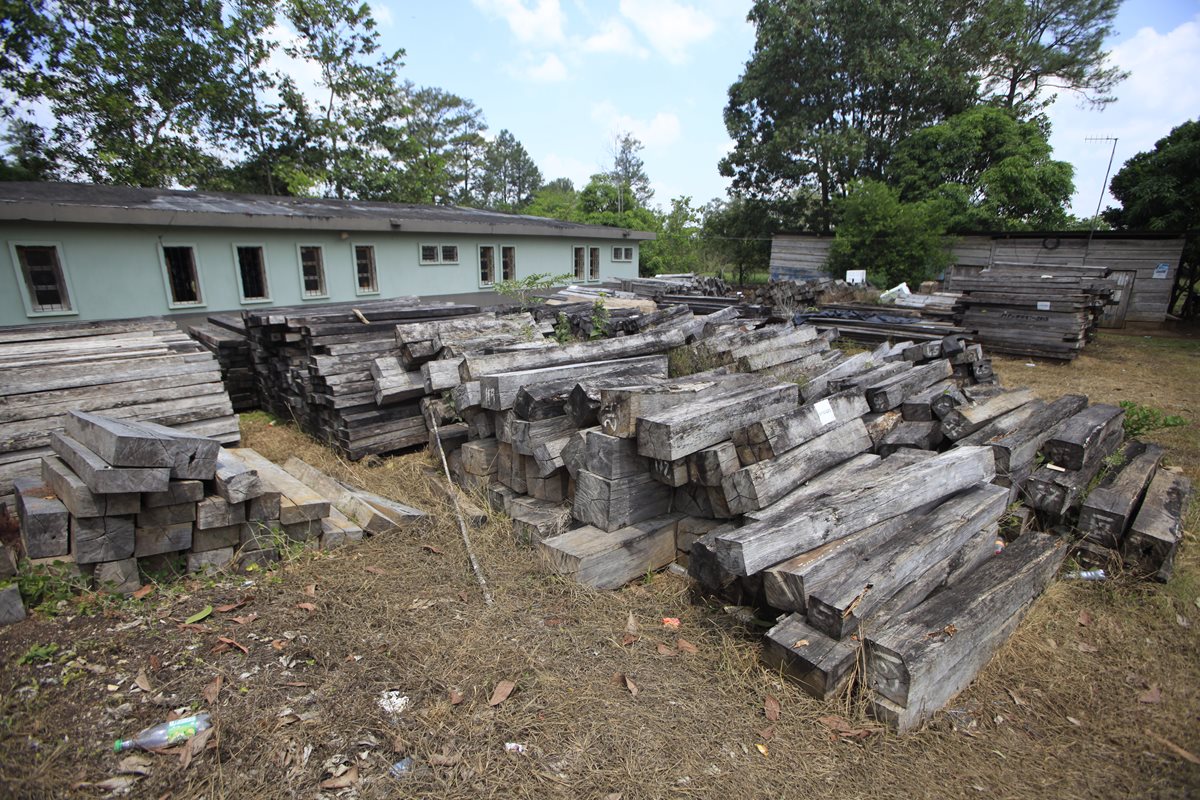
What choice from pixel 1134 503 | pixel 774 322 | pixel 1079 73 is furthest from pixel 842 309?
pixel 1079 73

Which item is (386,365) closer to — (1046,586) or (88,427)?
(88,427)

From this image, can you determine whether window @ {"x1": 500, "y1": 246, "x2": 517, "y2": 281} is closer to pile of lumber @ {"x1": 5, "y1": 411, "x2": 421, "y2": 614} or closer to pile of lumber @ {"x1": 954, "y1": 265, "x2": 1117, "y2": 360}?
pile of lumber @ {"x1": 954, "y1": 265, "x2": 1117, "y2": 360}

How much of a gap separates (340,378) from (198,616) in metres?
3.33

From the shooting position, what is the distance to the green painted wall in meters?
10.4

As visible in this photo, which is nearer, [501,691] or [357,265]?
[501,691]

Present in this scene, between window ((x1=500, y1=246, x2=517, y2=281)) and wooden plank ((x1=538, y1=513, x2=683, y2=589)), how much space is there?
50.6 feet

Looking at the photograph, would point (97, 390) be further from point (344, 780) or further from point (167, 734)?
point (344, 780)

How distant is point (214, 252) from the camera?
12.3m

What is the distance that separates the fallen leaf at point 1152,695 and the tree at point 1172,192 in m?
19.8

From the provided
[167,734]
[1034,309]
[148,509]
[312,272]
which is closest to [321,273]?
[312,272]

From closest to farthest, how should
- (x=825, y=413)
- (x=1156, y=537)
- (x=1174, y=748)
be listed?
(x=1174, y=748)
(x=1156, y=537)
(x=825, y=413)

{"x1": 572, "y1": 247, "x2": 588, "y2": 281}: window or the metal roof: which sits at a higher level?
the metal roof

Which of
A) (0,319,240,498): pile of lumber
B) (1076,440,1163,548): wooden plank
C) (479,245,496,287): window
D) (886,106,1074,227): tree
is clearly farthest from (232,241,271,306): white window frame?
(886,106,1074,227): tree

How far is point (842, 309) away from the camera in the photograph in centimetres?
1328
